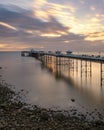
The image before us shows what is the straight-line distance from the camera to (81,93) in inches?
1155

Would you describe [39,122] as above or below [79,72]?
above

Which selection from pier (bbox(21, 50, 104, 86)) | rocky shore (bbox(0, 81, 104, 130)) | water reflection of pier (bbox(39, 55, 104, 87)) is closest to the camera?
rocky shore (bbox(0, 81, 104, 130))

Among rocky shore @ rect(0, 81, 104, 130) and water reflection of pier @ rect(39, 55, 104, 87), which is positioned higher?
rocky shore @ rect(0, 81, 104, 130)

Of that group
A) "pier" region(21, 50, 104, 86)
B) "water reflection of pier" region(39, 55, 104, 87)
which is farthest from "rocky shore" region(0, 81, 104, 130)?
"pier" region(21, 50, 104, 86)

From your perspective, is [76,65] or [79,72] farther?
[76,65]

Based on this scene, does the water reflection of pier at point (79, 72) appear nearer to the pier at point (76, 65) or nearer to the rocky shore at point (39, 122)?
the pier at point (76, 65)

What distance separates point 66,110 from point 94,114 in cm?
244

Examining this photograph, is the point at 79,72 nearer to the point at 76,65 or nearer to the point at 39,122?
the point at 76,65

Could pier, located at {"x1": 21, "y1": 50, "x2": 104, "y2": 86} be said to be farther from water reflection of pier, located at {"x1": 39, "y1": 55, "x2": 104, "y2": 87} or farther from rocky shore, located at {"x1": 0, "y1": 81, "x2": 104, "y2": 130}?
rocky shore, located at {"x1": 0, "y1": 81, "x2": 104, "y2": 130}

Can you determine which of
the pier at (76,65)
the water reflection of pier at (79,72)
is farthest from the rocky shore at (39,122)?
the pier at (76,65)

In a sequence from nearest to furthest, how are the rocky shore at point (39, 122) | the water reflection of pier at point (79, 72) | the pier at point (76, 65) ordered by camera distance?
the rocky shore at point (39, 122) < the water reflection of pier at point (79, 72) < the pier at point (76, 65)

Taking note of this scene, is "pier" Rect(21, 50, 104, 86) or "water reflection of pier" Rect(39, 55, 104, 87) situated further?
"pier" Rect(21, 50, 104, 86)

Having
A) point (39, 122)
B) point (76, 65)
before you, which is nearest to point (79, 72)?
point (76, 65)

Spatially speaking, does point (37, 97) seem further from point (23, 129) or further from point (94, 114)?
point (23, 129)
